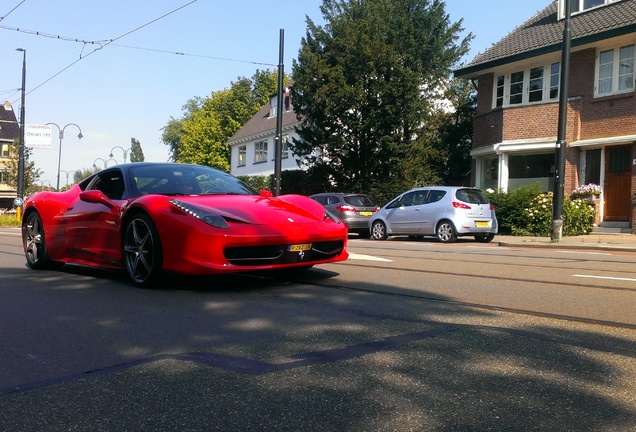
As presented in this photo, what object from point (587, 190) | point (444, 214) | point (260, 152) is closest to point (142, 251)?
point (444, 214)

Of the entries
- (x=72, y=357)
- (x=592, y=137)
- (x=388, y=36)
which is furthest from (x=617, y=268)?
(x=388, y=36)

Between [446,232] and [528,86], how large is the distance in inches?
365

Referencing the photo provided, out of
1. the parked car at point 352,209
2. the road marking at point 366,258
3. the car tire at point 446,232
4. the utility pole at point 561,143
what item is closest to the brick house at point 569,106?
the utility pole at point 561,143

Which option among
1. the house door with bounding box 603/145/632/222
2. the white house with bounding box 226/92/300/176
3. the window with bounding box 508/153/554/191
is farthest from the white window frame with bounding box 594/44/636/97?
the white house with bounding box 226/92/300/176

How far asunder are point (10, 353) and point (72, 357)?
460 mm

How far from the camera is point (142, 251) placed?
659cm

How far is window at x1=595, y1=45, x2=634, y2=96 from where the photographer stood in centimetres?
2023

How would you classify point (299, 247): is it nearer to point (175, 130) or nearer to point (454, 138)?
point (454, 138)

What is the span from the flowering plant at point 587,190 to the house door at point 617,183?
479 mm

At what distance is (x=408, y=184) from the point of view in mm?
26906

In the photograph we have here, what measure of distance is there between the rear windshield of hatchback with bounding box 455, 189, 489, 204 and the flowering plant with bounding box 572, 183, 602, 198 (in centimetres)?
528

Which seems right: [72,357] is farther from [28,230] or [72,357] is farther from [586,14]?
[586,14]

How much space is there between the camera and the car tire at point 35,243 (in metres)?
8.41

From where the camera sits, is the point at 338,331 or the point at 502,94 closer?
the point at 338,331
